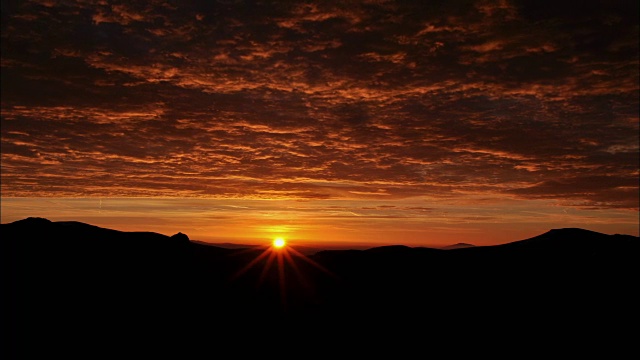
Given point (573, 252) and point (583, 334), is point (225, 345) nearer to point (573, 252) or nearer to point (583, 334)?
point (583, 334)

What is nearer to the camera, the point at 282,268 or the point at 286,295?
the point at 286,295

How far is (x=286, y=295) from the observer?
1734 inches

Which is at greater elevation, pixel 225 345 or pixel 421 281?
pixel 421 281

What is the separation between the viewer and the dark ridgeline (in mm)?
35562

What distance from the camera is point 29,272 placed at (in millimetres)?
41000

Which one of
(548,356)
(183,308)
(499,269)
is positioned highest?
(499,269)

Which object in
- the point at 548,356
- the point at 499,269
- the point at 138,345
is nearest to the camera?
the point at 138,345

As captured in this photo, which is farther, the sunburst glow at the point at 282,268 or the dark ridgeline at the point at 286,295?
the sunburst glow at the point at 282,268

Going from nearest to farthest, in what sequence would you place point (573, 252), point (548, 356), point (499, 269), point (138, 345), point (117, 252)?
point (138, 345), point (548, 356), point (117, 252), point (499, 269), point (573, 252)

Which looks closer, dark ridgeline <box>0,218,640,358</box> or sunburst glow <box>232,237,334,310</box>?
dark ridgeline <box>0,218,640,358</box>

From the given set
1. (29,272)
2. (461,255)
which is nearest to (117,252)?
(29,272)

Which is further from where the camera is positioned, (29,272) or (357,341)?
(29,272)

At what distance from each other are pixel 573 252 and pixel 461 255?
12358 millimetres

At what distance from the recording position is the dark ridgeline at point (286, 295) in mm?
35562
